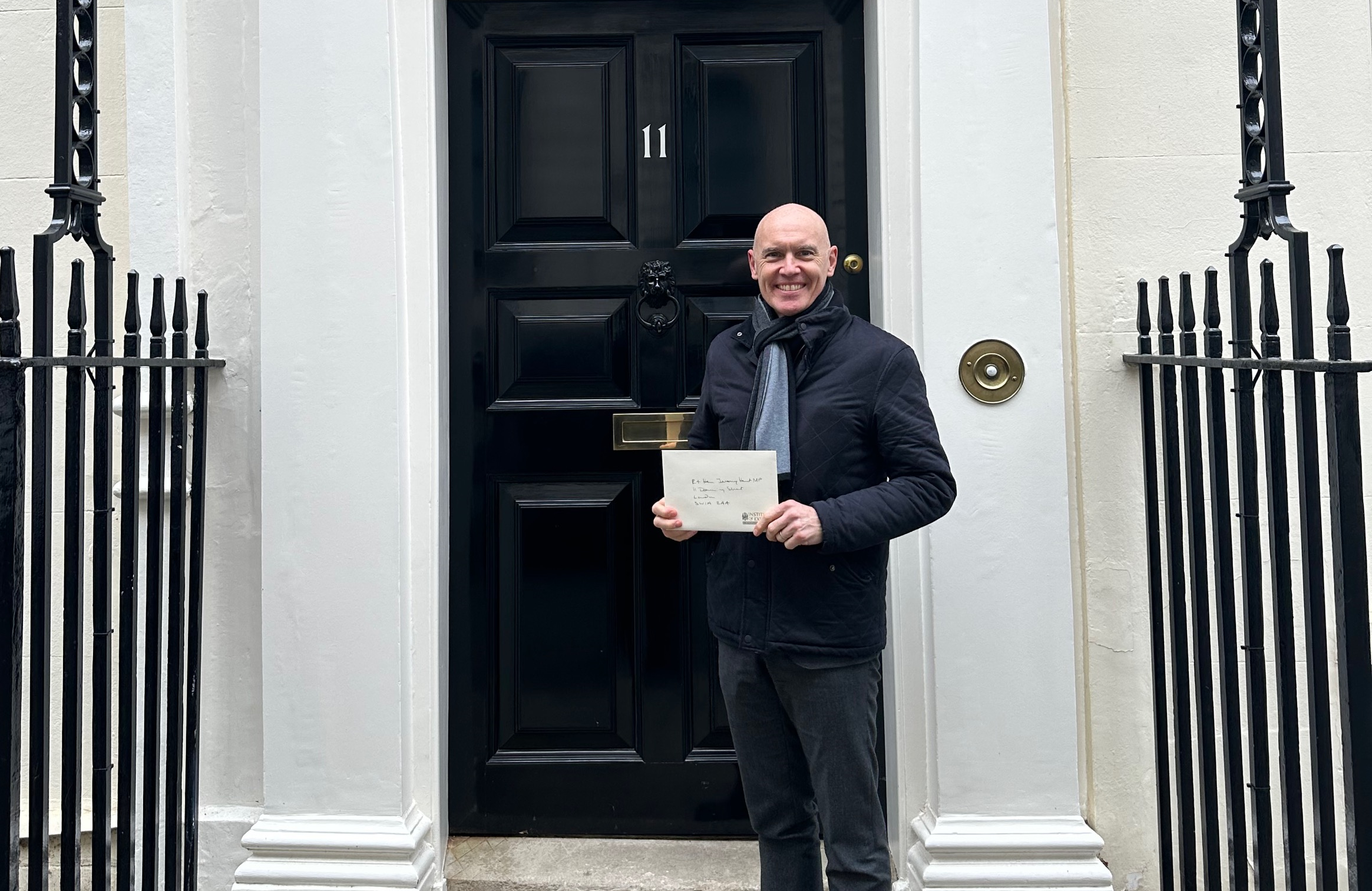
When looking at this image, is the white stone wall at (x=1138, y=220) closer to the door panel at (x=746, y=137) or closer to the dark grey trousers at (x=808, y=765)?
the door panel at (x=746, y=137)

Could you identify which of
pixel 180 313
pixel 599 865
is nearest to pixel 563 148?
pixel 180 313

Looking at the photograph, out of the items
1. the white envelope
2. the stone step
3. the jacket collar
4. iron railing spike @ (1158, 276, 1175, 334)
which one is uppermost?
iron railing spike @ (1158, 276, 1175, 334)

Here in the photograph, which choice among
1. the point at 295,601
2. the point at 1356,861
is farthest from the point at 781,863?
the point at 295,601

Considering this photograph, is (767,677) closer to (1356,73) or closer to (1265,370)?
(1265,370)

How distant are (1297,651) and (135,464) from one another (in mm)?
3273

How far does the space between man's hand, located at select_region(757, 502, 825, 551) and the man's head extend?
479mm

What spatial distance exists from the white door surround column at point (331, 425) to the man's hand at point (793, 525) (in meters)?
1.26

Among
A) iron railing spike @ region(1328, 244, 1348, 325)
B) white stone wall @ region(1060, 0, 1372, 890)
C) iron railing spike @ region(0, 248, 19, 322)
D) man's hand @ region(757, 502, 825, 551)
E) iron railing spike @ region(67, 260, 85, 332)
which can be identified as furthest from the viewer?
white stone wall @ region(1060, 0, 1372, 890)

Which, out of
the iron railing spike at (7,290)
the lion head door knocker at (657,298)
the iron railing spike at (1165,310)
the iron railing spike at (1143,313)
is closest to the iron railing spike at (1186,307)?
the iron railing spike at (1165,310)

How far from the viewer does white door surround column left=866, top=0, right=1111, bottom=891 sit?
3.10m

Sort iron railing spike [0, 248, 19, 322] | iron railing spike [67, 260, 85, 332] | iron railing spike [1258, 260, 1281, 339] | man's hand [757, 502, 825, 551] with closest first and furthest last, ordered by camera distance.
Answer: iron railing spike [1258, 260, 1281, 339]
man's hand [757, 502, 825, 551]
iron railing spike [0, 248, 19, 322]
iron railing spike [67, 260, 85, 332]

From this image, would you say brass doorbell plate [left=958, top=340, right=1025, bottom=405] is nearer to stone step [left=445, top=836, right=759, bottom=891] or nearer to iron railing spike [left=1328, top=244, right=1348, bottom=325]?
iron railing spike [left=1328, top=244, right=1348, bottom=325]

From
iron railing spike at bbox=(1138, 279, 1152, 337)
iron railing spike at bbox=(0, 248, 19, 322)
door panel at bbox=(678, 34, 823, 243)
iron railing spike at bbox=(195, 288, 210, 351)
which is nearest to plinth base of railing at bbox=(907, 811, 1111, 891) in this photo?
iron railing spike at bbox=(1138, 279, 1152, 337)

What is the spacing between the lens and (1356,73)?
129 inches
